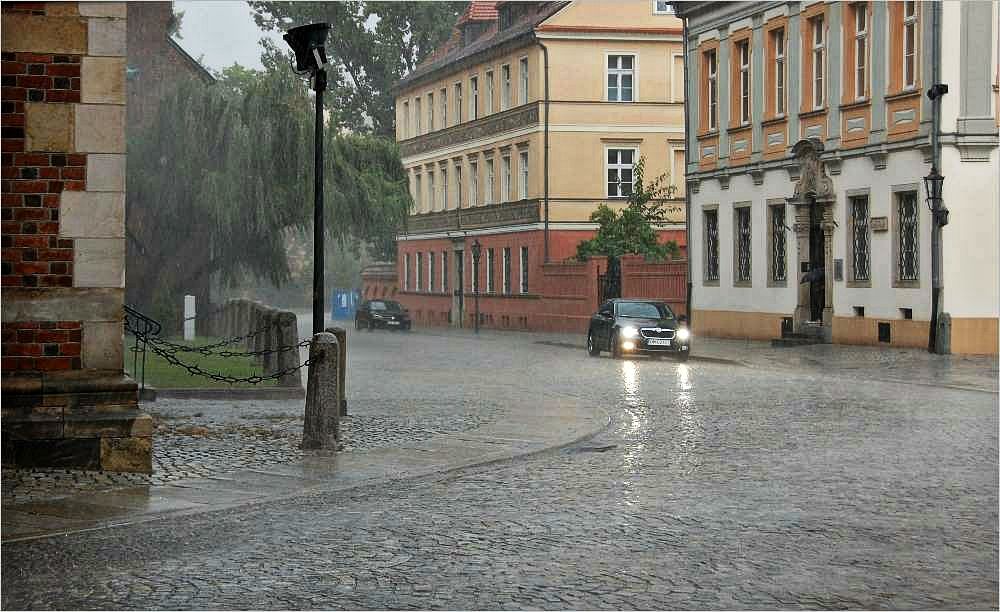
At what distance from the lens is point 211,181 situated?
131ft

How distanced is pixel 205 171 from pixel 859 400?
23816 mm

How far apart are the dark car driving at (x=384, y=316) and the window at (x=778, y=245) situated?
80.0 ft

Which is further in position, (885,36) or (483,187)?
(483,187)

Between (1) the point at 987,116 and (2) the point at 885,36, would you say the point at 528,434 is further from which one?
(2) the point at 885,36

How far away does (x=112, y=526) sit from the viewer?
9.55m

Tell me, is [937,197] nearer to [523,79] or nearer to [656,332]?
[656,332]

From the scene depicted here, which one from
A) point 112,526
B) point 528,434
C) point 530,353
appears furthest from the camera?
point 530,353

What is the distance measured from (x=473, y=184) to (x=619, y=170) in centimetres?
898

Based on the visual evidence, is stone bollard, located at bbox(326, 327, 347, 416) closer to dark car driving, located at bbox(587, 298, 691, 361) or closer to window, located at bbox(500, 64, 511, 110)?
dark car driving, located at bbox(587, 298, 691, 361)

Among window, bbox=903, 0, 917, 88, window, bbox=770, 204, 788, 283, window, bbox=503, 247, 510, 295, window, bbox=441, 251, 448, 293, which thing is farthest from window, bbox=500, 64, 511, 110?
window, bbox=903, 0, 917, 88

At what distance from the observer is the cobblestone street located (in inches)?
293

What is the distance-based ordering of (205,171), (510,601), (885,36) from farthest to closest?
(205,171) < (885,36) < (510,601)

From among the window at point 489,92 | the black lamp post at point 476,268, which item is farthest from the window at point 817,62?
the window at point 489,92

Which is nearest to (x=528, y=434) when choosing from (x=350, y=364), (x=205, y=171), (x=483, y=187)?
(x=350, y=364)
